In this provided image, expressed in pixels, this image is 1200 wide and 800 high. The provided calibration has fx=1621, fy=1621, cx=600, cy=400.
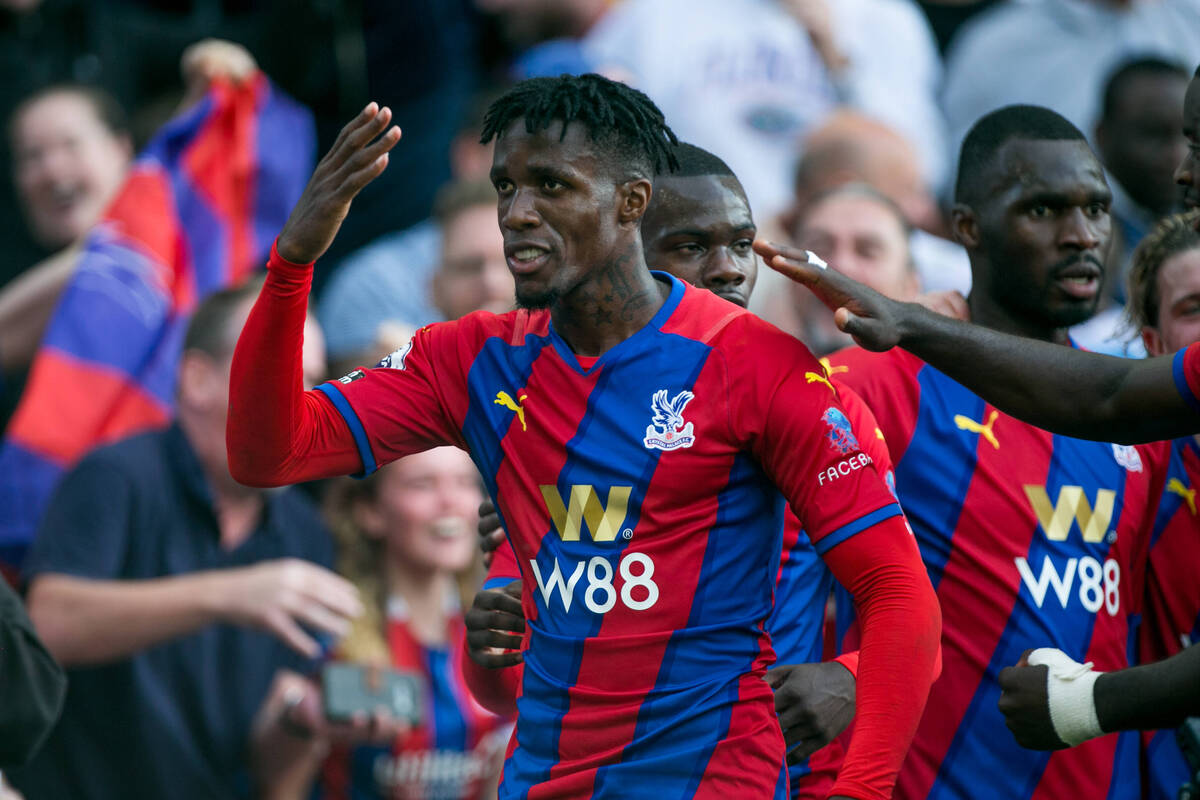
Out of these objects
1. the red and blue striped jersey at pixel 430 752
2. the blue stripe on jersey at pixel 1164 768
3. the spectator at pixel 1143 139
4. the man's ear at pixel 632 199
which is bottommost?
the red and blue striped jersey at pixel 430 752

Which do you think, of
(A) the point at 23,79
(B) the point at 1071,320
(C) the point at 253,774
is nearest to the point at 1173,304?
(B) the point at 1071,320

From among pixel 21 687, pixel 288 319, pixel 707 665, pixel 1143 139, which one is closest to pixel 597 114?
pixel 288 319

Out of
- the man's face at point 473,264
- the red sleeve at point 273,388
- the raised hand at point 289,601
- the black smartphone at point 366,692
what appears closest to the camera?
the red sleeve at point 273,388

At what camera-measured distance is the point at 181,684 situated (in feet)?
19.6

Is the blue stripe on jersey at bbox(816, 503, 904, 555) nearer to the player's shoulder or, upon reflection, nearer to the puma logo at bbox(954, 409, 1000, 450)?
the player's shoulder

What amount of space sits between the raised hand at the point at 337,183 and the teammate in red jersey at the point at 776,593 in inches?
39.2

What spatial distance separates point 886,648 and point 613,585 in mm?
572

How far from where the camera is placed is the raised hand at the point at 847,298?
347 cm

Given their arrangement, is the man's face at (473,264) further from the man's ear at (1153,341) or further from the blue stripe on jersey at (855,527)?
the blue stripe on jersey at (855,527)

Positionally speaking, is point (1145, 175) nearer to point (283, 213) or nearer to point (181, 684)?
point (283, 213)

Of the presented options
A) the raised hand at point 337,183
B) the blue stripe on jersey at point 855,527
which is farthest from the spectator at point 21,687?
the blue stripe on jersey at point 855,527

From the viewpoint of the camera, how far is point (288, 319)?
339 centimetres

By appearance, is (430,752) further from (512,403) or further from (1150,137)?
(1150,137)

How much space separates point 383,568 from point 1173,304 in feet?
10.6
